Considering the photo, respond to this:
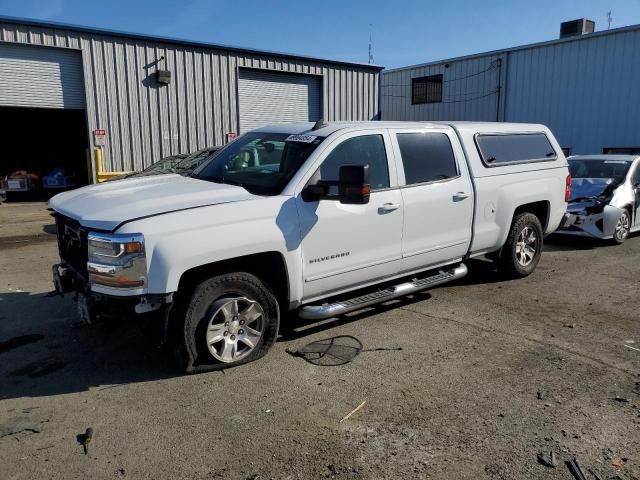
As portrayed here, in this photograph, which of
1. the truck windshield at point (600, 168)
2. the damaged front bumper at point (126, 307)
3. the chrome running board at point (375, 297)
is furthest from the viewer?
the truck windshield at point (600, 168)

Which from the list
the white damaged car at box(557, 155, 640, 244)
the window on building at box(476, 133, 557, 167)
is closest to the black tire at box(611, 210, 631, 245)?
the white damaged car at box(557, 155, 640, 244)

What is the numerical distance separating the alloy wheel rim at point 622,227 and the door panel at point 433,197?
448 centimetres

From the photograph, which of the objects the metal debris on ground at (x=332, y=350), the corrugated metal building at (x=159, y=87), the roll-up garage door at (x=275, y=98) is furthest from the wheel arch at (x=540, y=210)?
the roll-up garage door at (x=275, y=98)

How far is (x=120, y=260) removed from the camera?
3572mm

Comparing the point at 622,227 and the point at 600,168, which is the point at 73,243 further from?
the point at 600,168

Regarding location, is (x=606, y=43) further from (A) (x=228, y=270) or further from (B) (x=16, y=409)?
(B) (x=16, y=409)

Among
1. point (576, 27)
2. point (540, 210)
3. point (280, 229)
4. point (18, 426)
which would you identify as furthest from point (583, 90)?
point (18, 426)

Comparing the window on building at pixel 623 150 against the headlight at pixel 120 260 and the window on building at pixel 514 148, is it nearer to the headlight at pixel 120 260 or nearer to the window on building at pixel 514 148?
the window on building at pixel 514 148

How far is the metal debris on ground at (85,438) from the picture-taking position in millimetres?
3171

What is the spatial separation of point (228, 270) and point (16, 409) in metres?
1.69

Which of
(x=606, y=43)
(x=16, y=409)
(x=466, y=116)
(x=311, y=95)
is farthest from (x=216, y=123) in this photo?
(x=16, y=409)


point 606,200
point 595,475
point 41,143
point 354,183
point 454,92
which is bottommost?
point 595,475

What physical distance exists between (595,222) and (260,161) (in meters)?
6.25

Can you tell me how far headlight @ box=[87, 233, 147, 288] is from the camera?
3547 millimetres
